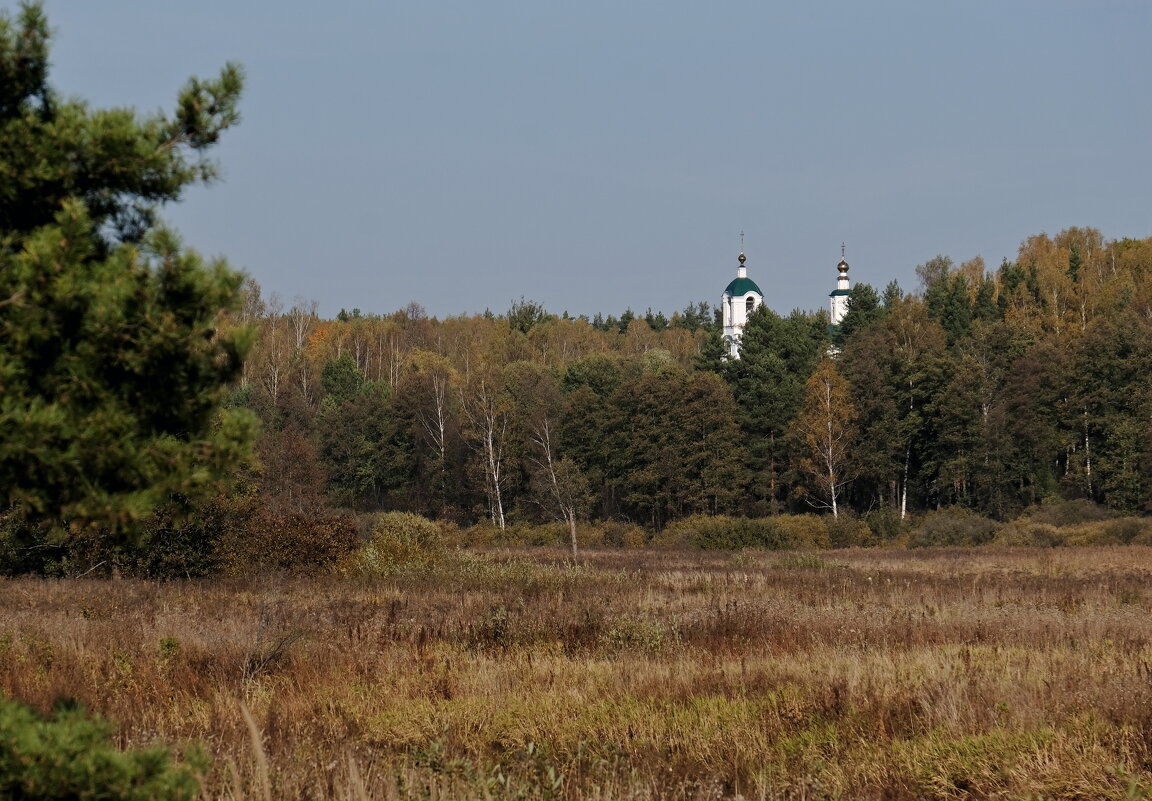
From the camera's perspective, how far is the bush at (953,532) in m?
47.9

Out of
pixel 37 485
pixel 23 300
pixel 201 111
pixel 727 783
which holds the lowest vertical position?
pixel 727 783

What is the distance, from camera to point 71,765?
342 cm

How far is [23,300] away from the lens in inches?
141

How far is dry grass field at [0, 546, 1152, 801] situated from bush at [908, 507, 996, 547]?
1163 inches

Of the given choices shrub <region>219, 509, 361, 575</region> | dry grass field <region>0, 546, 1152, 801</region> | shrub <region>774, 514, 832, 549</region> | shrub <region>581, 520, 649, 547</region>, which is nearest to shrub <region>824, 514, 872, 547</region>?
shrub <region>774, 514, 832, 549</region>

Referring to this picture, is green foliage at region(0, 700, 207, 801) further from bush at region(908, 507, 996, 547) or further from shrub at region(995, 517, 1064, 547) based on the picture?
bush at region(908, 507, 996, 547)

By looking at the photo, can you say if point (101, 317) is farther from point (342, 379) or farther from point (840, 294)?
point (840, 294)

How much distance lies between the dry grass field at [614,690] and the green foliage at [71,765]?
14.1 inches

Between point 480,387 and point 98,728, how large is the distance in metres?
67.3

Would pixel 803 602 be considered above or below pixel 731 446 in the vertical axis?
below

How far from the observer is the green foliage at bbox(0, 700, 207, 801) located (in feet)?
11.2

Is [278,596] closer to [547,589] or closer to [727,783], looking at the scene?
[547,589]

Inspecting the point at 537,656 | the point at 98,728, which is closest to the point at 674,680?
the point at 537,656

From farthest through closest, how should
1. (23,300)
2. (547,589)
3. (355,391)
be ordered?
(355,391)
(547,589)
(23,300)
